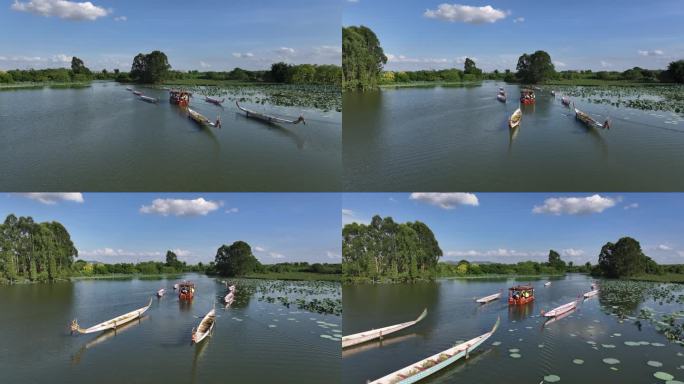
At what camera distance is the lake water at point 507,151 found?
1188 centimetres

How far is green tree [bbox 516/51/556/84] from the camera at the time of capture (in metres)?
33.2

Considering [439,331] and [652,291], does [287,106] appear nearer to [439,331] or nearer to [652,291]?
[439,331]

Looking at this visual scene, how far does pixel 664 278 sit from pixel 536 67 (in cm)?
1789

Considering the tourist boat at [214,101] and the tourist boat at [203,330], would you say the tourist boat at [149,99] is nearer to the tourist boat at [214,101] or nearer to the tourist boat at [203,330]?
the tourist boat at [214,101]

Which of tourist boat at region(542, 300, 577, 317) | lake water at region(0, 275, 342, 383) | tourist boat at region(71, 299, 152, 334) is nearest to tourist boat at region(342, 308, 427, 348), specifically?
lake water at region(0, 275, 342, 383)

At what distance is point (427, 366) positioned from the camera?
9.38 metres

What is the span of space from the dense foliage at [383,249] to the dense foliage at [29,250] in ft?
61.2

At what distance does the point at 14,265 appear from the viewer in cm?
2506

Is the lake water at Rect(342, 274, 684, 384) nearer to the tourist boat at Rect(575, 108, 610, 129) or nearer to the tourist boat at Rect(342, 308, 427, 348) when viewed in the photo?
the tourist boat at Rect(342, 308, 427, 348)

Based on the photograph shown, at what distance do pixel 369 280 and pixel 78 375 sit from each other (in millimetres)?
16189

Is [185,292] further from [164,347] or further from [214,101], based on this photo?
[214,101]

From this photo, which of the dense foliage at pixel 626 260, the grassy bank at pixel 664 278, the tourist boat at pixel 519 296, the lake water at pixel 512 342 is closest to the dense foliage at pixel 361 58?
the lake water at pixel 512 342

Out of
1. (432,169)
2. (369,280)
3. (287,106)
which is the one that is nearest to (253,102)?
(287,106)

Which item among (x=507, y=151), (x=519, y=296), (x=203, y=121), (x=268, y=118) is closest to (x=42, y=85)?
(x=203, y=121)
